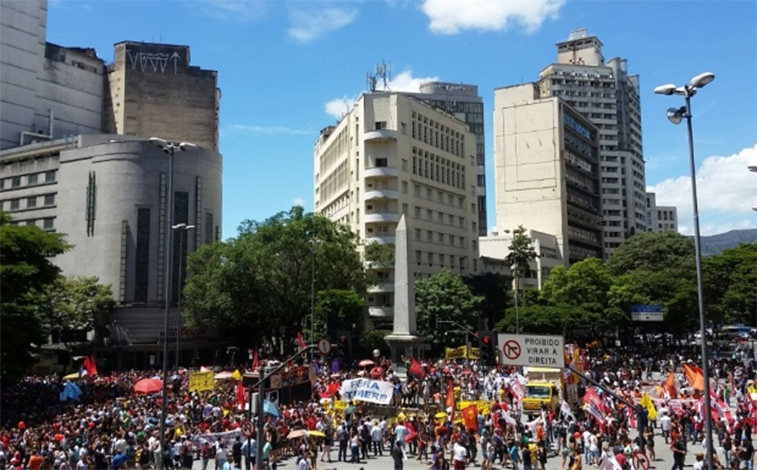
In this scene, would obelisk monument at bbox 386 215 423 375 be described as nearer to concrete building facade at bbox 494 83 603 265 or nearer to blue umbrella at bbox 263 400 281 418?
blue umbrella at bbox 263 400 281 418

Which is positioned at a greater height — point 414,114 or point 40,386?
point 414,114

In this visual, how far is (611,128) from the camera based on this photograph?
419 feet

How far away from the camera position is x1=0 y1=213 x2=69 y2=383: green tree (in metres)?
39.2

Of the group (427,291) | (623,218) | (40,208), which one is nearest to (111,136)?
(40,208)

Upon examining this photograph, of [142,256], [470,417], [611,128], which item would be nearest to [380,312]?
[142,256]

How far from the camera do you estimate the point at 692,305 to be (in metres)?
68.0

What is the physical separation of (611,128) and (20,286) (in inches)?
4257

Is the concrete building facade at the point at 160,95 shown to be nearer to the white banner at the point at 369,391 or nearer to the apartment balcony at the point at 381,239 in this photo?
the apartment balcony at the point at 381,239

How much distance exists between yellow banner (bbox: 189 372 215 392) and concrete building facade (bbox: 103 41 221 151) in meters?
56.7

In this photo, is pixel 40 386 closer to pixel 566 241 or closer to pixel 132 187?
pixel 132 187

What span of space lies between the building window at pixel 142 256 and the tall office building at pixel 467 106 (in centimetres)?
7167

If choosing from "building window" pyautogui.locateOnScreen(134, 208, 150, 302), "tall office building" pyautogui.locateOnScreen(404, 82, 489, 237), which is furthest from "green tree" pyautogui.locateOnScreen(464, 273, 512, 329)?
"tall office building" pyautogui.locateOnScreen(404, 82, 489, 237)

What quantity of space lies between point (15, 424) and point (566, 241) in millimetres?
71476

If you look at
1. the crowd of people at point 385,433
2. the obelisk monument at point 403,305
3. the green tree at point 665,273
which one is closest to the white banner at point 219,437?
the crowd of people at point 385,433
